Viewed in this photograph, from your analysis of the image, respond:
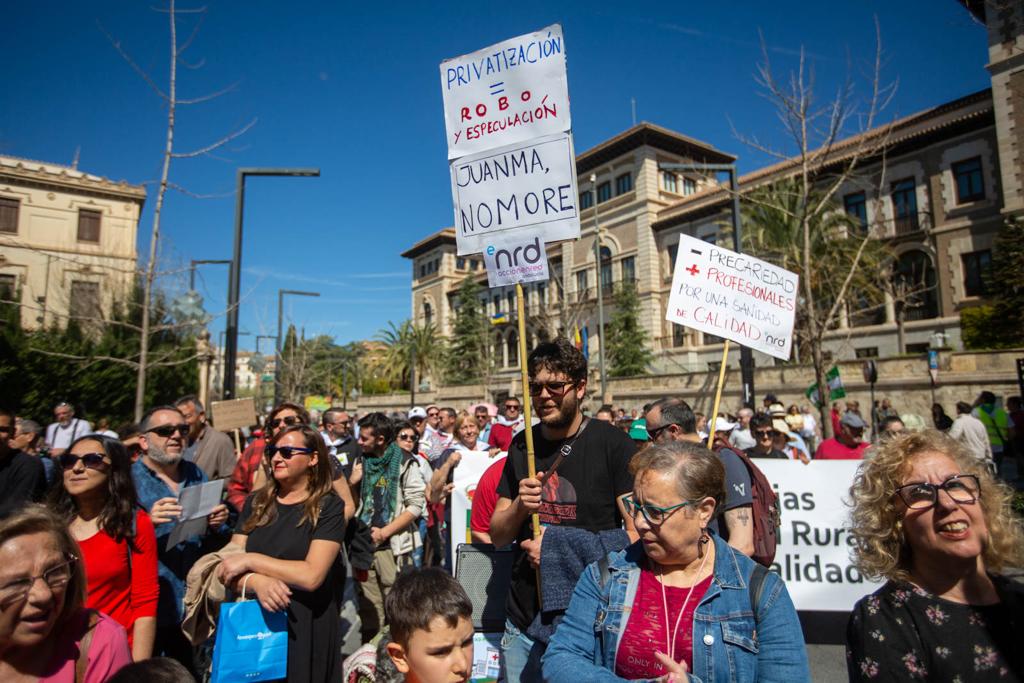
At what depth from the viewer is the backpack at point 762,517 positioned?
3650mm

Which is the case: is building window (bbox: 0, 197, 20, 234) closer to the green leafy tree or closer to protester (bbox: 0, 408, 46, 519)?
protester (bbox: 0, 408, 46, 519)

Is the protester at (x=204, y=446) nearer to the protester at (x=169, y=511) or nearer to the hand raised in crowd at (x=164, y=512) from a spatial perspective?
the protester at (x=169, y=511)

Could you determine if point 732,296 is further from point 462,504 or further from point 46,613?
point 46,613

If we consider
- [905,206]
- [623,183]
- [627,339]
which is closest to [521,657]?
[905,206]

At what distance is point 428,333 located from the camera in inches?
2381

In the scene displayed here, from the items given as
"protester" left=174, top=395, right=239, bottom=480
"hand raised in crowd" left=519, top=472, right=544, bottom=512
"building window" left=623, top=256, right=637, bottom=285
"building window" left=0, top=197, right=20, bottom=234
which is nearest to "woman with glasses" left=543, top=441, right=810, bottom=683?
"hand raised in crowd" left=519, top=472, right=544, bottom=512

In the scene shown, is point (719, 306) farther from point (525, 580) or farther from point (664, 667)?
point (664, 667)

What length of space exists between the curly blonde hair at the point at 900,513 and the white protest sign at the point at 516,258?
1.92 m

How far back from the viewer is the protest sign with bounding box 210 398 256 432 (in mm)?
8688

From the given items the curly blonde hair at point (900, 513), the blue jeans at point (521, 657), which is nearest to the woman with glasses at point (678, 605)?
the curly blonde hair at point (900, 513)

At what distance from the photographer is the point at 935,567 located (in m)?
1.94

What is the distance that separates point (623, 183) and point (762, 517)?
43.9 metres

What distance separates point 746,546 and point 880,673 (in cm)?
170

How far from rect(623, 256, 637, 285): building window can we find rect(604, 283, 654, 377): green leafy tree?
1.38m
